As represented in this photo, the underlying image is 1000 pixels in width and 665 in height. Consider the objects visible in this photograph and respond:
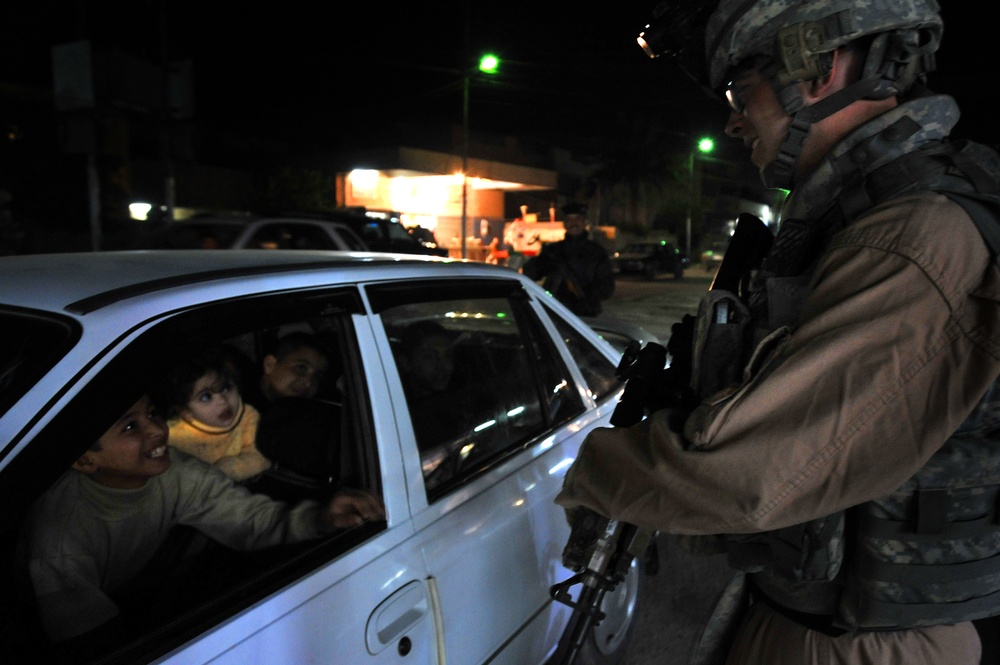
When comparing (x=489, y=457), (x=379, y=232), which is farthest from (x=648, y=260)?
(x=489, y=457)

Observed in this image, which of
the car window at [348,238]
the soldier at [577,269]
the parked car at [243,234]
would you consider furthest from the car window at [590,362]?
the car window at [348,238]

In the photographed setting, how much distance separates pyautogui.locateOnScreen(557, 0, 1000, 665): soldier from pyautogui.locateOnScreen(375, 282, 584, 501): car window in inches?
17.0

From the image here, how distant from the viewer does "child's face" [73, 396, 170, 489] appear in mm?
1305

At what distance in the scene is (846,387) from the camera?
898 mm

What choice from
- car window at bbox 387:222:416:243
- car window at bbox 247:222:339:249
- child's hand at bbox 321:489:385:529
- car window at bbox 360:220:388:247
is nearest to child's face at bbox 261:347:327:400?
child's hand at bbox 321:489:385:529

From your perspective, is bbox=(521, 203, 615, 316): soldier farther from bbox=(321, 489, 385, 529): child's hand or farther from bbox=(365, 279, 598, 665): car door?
bbox=(321, 489, 385, 529): child's hand

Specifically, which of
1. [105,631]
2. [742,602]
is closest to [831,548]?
[742,602]

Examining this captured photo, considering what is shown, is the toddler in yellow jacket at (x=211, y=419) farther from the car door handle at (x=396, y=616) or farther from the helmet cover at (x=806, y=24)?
the helmet cover at (x=806, y=24)

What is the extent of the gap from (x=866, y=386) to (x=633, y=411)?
59 centimetres

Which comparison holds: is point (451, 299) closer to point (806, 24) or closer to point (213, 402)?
point (213, 402)

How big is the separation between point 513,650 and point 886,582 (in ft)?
3.27

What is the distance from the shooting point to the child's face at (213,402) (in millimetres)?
1770

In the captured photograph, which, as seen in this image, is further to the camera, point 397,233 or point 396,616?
point 397,233

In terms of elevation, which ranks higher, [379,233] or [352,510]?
[379,233]
